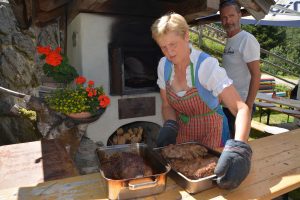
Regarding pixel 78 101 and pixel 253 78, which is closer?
pixel 253 78

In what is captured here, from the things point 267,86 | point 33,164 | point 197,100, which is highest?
point 197,100

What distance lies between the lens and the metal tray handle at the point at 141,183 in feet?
4.51

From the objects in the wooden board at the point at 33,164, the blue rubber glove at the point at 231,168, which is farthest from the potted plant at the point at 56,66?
the blue rubber glove at the point at 231,168

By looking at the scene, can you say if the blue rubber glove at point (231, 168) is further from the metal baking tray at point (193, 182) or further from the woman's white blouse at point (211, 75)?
the woman's white blouse at point (211, 75)

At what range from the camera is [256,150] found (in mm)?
2250

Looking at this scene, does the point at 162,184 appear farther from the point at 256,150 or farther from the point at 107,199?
the point at 256,150

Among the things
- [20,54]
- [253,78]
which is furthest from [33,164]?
[20,54]

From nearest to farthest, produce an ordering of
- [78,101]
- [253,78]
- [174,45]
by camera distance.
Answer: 1. [174,45]
2. [253,78]
3. [78,101]

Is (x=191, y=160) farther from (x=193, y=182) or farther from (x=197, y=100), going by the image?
(x=197, y=100)

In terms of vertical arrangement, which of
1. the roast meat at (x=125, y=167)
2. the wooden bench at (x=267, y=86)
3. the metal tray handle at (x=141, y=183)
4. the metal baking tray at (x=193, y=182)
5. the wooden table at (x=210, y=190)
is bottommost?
the wooden bench at (x=267, y=86)

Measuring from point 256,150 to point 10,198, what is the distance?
5.96 feet

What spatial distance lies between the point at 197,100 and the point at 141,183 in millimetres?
999

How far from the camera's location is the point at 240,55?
305 cm

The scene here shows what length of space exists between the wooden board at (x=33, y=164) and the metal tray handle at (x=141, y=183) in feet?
2.58
